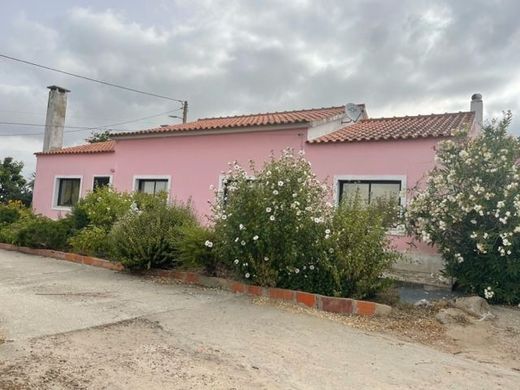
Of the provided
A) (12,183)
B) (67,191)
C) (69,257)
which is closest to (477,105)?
(69,257)

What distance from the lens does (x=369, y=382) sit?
4.37 metres

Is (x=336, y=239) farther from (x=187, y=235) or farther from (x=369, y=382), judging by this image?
(x=369, y=382)

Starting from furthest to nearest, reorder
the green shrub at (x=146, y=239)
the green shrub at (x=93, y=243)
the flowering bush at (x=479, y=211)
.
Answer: the green shrub at (x=93, y=243), the green shrub at (x=146, y=239), the flowering bush at (x=479, y=211)

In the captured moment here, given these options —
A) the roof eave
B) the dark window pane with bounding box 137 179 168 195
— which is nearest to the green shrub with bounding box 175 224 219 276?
the roof eave

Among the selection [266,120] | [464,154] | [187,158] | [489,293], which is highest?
[266,120]

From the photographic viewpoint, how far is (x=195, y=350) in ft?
16.1

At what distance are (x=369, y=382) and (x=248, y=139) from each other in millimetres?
11248

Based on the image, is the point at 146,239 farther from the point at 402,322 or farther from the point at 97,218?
the point at 402,322

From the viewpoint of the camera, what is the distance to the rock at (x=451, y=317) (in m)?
6.98

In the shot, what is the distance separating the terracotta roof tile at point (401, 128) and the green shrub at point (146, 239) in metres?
5.55

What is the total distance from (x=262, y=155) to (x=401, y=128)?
13.6 feet

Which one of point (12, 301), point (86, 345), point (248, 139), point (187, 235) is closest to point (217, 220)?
point (187, 235)

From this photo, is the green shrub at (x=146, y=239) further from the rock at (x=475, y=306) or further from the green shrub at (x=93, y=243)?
the rock at (x=475, y=306)

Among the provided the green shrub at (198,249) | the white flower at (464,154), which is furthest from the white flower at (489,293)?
the green shrub at (198,249)
